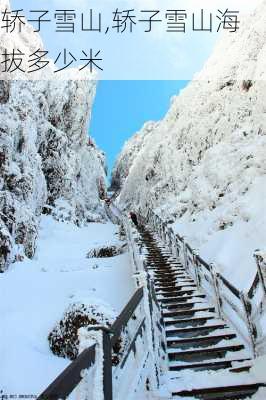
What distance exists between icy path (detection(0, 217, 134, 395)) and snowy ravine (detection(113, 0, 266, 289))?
12.2 feet

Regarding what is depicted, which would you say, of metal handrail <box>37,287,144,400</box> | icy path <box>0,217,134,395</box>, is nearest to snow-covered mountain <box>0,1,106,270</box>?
icy path <box>0,217,134,395</box>

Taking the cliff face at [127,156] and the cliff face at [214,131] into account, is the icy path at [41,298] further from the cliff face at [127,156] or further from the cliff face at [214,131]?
the cliff face at [127,156]

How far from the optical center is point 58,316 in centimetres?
1061

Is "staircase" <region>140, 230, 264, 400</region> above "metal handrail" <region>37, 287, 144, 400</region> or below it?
below

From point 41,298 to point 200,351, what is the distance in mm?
6270

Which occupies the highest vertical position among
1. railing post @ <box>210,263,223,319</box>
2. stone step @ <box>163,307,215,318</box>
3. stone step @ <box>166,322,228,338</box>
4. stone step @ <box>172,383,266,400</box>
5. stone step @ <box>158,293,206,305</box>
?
railing post @ <box>210,263,223,319</box>

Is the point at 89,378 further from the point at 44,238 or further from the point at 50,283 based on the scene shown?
the point at 44,238

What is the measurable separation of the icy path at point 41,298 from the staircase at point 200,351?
2.03m

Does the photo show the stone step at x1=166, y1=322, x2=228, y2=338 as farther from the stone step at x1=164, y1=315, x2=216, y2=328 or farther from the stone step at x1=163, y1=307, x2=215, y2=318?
the stone step at x1=163, y1=307, x2=215, y2=318

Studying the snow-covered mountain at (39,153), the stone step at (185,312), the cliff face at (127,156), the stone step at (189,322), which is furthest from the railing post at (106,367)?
the cliff face at (127,156)

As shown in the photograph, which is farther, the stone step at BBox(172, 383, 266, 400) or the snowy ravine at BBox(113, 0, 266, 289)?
the snowy ravine at BBox(113, 0, 266, 289)

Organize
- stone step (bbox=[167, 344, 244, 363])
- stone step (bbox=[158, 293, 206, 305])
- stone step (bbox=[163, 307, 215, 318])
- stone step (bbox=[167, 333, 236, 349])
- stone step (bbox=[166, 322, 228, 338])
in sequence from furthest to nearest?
stone step (bbox=[158, 293, 206, 305])
stone step (bbox=[163, 307, 215, 318])
stone step (bbox=[166, 322, 228, 338])
stone step (bbox=[167, 333, 236, 349])
stone step (bbox=[167, 344, 244, 363])

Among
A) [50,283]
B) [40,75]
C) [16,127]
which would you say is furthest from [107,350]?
[40,75]

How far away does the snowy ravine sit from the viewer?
14.5 metres
